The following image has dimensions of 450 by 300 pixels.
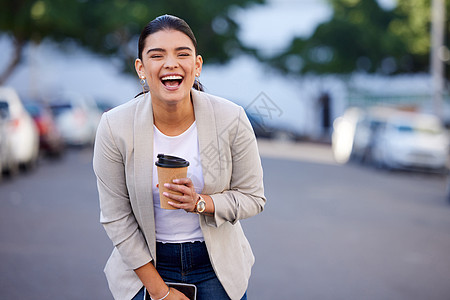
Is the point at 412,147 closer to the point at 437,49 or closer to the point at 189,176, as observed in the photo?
the point at 437,49

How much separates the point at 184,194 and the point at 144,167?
0.21 meters

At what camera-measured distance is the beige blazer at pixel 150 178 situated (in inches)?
98.8

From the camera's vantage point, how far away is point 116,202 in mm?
2557

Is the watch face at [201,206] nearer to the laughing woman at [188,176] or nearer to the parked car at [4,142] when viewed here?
the laughing woman at [188,176]

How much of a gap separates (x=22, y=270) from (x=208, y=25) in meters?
24.6

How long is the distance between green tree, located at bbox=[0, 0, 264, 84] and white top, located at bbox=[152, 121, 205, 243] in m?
23.7

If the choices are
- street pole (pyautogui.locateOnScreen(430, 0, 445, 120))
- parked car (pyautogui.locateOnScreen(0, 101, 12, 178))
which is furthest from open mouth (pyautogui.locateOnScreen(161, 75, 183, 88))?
street pole (pyautogui.locateOnScreen(430, 0, 445, 120))

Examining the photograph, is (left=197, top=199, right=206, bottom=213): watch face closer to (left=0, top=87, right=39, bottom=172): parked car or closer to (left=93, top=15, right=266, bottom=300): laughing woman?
(left=93, top=15, right=266, bottom=300): laughing woman

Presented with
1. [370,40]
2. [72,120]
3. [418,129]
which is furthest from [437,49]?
[72,120]

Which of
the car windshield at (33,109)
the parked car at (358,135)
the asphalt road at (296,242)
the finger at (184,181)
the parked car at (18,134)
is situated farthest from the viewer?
the parked car at (358,135)

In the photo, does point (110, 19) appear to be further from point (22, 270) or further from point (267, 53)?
point (22, 270)

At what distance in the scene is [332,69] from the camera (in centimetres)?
3095

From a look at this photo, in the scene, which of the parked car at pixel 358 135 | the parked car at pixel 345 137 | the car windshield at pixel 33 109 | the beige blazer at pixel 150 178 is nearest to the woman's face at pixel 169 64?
the beige blazer at pixel 150 178

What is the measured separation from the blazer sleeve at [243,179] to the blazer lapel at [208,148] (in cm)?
7
